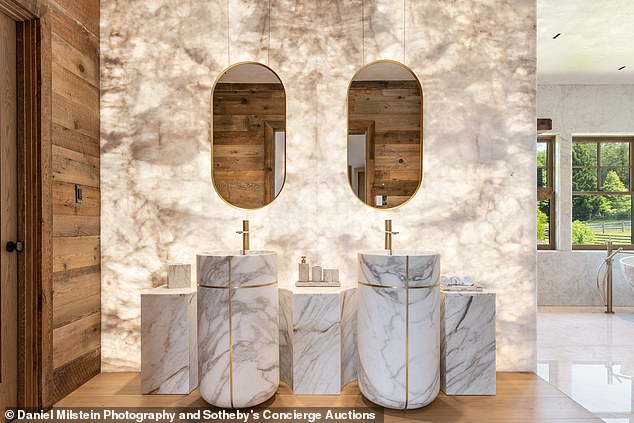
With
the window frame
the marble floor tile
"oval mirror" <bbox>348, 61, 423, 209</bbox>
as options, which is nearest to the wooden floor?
the marble floor tile

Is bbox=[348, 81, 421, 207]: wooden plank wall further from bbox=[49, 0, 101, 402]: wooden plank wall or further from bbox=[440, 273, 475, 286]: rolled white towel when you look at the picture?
bbox=[49, 0, 101, 402]: wooden plank wall

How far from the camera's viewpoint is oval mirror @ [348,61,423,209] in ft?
9.23

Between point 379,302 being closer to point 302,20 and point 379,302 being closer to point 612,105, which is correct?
point 302,20

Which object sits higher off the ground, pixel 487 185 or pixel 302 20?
pixel 302 20

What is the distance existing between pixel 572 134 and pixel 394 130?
11.1 feet

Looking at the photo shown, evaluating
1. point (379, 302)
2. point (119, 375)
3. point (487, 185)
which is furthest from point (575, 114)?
point (119, 375)

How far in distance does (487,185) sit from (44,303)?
8.30ft

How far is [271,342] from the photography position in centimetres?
231

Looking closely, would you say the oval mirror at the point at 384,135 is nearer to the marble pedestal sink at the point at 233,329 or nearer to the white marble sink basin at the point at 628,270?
the marble pedestal sink at the point at 233,329

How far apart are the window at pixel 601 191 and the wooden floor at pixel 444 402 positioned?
344cm

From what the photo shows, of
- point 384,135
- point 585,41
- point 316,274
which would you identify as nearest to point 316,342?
point 316,274

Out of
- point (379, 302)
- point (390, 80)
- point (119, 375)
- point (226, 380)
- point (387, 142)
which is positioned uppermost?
point (390, 80)

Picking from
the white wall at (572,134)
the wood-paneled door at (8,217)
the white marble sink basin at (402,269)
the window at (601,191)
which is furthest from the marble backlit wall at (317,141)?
the window at (601,191)

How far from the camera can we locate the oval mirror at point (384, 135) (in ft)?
9.23
